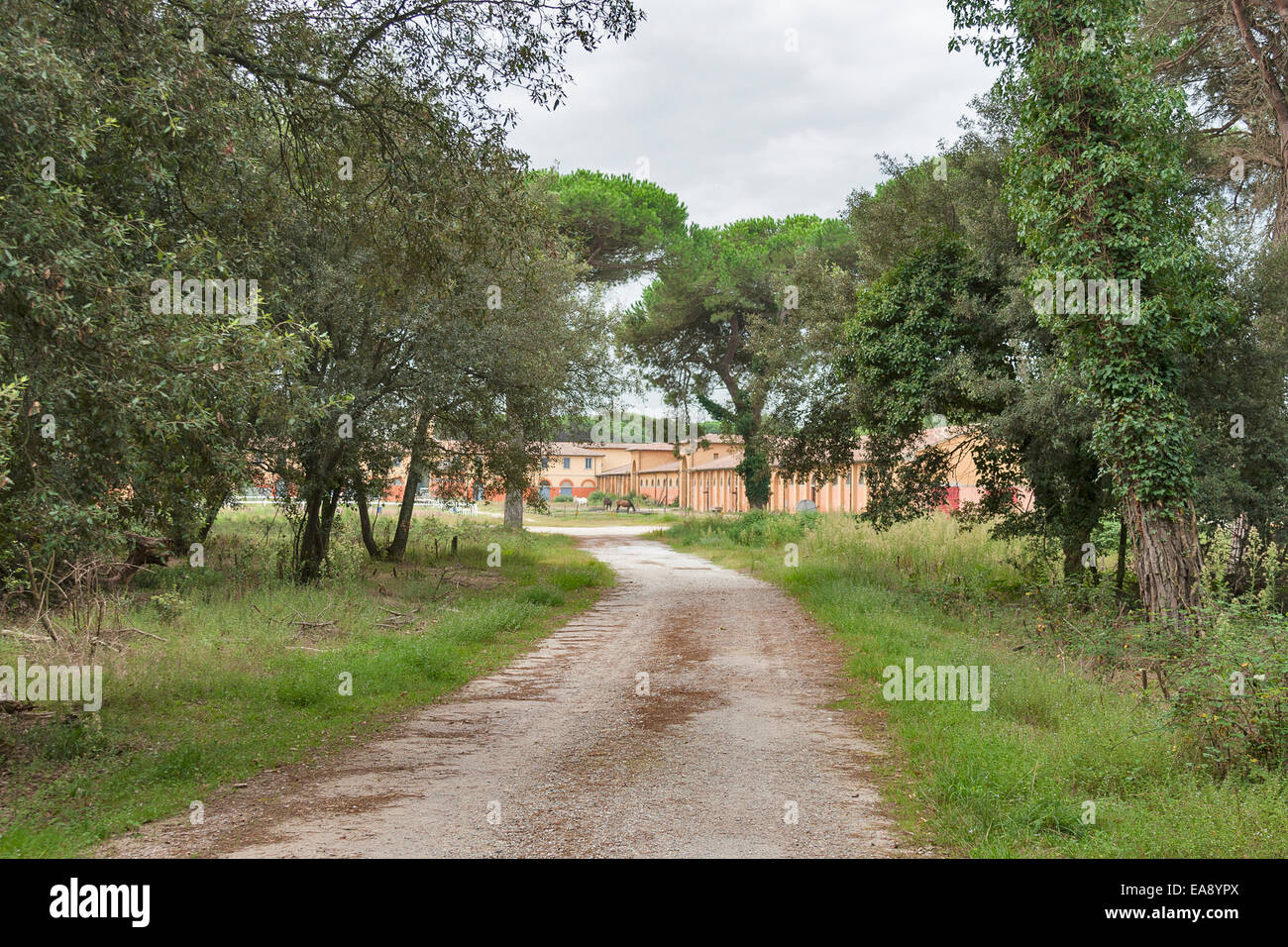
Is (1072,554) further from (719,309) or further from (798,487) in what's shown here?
(798,487)

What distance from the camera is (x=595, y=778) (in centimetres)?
622

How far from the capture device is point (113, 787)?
5.95 m

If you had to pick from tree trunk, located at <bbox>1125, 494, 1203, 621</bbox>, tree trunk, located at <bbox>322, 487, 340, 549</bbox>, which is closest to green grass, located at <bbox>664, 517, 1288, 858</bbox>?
tree trunk, located at <bbox>1125, 494, 1203, 621</bbox>

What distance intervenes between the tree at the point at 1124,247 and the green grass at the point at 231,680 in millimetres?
8270

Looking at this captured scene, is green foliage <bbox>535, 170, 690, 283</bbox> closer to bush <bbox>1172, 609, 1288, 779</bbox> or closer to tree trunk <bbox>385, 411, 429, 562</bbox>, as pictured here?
tree trunk <bbox>385, 411, 429, 562</bbox>

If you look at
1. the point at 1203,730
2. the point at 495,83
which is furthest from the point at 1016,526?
the point at 495,83

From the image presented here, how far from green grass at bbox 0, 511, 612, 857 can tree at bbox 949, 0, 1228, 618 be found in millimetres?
8270

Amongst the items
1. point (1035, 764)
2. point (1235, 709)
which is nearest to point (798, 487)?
point (1235, 709)

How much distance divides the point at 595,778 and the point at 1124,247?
9.21 m

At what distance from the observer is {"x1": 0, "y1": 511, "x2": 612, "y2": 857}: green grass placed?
585 cm

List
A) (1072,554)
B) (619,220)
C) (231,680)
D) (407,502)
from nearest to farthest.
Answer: (231,680) < (1072,554) < (407,502) < (619,220)
